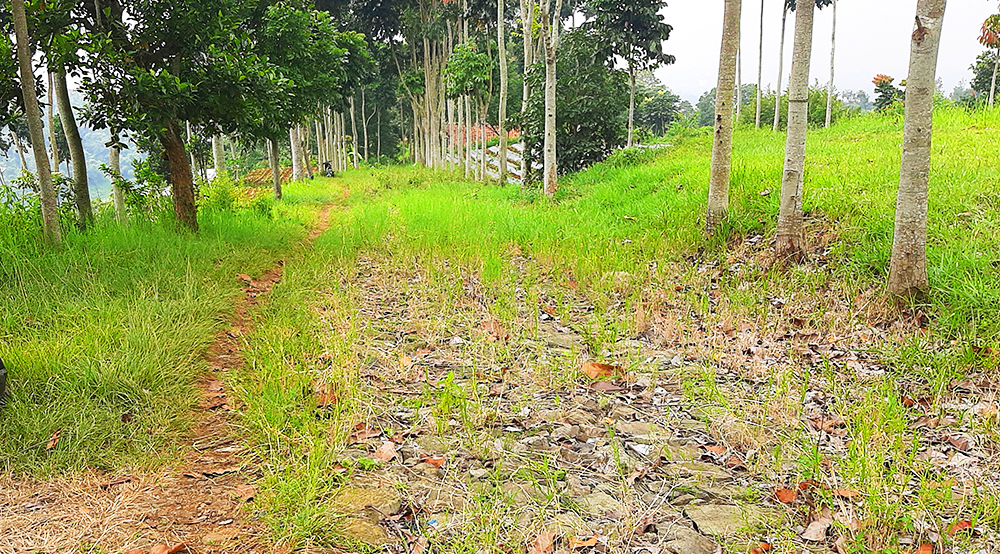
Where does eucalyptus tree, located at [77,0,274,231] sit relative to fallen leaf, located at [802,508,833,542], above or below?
above

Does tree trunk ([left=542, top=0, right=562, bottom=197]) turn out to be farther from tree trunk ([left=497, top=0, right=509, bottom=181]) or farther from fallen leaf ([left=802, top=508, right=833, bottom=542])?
fallen leaf ([left=802, top=508, right=833, bottom=542])

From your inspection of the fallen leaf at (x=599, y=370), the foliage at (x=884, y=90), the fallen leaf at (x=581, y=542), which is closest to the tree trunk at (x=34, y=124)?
the fallen leaf at (x=599, y=370)

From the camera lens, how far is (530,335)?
474cm

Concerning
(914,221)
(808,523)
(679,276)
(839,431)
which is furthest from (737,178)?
(808,523)

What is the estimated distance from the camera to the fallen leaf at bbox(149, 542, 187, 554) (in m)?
2.19

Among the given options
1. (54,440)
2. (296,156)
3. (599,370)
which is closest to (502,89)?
(296,156)

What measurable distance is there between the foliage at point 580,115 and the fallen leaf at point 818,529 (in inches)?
538

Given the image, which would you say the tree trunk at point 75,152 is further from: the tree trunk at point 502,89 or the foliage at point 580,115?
the tree trunk at point 502,89

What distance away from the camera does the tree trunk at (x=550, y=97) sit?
37.1 ft

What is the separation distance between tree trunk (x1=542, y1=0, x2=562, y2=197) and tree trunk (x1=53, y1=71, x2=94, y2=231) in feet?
26.1

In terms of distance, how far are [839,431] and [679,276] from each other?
302cm

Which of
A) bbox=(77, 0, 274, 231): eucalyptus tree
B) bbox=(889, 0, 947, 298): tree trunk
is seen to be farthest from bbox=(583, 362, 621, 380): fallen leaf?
bbox=(77, 0, 274, 231): eucalyptus tree

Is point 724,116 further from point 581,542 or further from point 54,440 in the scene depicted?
point 54,440

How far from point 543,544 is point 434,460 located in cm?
85
